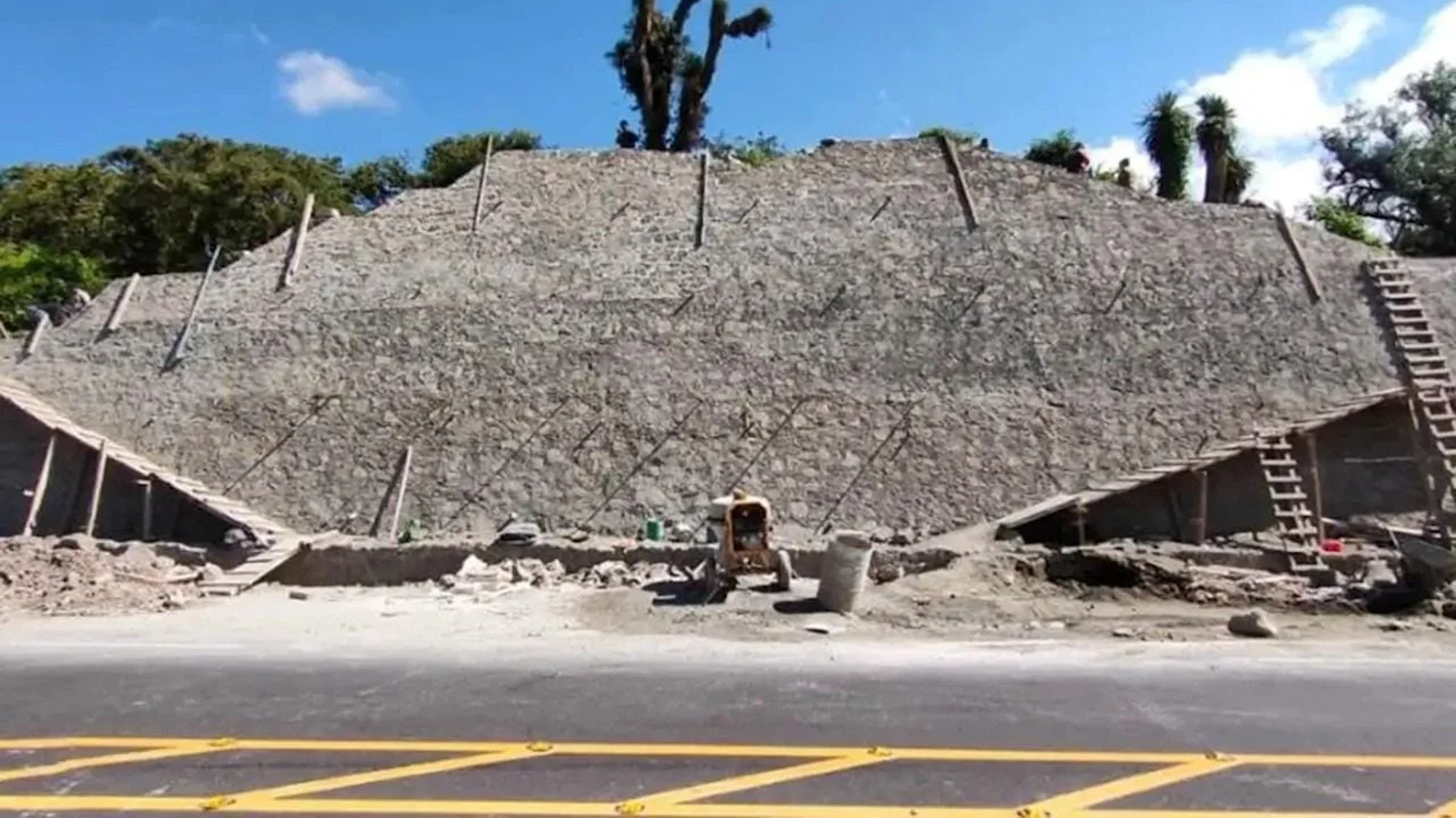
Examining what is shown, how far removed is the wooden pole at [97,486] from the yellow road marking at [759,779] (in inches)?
626

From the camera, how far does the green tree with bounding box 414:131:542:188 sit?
3631 centimetres

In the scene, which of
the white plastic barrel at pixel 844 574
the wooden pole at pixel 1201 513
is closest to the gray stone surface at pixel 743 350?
the wooden pole at pixel 1201 513

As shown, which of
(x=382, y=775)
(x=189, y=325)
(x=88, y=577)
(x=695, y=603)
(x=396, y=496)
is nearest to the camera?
(x=382, y=775)

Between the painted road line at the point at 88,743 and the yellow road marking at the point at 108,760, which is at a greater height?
the painted road line at the point at 88,743

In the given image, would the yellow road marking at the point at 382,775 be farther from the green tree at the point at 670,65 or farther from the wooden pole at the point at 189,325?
the green tree at the point at 670,65

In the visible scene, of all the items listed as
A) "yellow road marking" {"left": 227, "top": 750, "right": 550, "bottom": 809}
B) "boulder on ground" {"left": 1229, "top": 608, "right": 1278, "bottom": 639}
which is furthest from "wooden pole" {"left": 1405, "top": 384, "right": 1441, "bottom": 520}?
"yellow road marking" {"left": 227, "top": 750, "right": 550, "bottom": 809}

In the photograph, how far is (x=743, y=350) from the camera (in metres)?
19.0

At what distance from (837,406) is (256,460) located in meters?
10.4

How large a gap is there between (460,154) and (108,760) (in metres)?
34.2

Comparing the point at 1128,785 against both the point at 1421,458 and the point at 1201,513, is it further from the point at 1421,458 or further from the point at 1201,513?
the point at 1421,458

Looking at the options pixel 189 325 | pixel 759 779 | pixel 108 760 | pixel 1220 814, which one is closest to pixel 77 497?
pixel 189 325

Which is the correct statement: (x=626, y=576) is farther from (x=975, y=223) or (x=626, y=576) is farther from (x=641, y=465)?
(x=975, y=223)

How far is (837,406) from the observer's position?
1808cm

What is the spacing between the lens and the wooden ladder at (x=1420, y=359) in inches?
618
